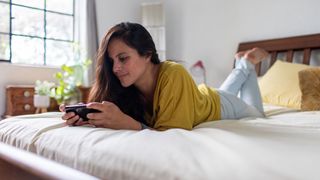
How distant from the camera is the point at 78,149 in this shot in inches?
29.1

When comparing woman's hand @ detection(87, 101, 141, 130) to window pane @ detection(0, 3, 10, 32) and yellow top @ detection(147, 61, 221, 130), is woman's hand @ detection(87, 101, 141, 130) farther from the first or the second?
window pane @ detection(0, 3, 10, 32)

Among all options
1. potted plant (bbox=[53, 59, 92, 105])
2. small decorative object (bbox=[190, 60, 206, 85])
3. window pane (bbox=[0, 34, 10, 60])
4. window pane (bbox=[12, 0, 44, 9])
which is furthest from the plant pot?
small decorative object (bbox=[190, 60, 206, 85])

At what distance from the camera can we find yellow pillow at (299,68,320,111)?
191 cm

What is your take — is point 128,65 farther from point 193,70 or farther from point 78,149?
point 193,70

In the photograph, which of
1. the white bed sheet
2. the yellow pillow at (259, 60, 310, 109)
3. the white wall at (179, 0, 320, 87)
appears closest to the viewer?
the white bed sheet

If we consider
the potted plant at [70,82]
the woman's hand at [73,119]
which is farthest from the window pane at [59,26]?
the woman's hand at [73,119]

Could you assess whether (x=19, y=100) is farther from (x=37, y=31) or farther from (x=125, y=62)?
(x=125, y=62)

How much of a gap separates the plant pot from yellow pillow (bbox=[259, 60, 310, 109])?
5.17ft

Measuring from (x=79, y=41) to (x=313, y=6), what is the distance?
211 cm

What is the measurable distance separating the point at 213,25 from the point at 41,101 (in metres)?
1.67

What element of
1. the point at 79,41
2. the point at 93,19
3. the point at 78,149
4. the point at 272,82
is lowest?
the point at 78,149

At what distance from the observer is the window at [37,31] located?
2.96 m

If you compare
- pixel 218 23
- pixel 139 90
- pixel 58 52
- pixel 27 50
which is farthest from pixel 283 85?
pixel 27 50

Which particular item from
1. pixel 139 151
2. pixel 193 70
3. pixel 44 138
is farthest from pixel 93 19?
pixel 139 151
